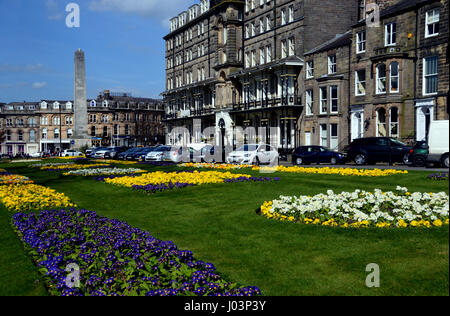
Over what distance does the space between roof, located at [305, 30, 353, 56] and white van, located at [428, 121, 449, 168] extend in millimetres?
39582

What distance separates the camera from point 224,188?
1644 centimetres

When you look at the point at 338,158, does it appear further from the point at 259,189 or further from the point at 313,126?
the point at 259,189

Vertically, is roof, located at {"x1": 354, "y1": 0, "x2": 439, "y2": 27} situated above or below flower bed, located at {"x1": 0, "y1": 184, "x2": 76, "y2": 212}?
above

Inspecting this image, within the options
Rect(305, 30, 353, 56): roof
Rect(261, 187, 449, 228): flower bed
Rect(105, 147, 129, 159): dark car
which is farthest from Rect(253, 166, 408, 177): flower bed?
Rect(105, 147, 129, 159): dark car

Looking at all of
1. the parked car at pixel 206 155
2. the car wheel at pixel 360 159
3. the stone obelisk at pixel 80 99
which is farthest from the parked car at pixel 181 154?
the stone obelisk at pixel 80 99

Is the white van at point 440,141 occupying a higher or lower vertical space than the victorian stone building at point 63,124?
lower

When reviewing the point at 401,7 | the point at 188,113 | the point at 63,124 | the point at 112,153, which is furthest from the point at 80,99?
the point at 63,124

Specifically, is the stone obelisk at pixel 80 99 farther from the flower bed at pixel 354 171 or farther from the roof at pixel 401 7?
the flower bed at pixel 354 171

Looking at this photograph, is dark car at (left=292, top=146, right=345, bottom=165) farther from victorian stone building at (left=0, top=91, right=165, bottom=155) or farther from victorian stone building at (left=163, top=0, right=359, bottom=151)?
victorian stone building at (left=0, top=91, right=165, bottom=155)

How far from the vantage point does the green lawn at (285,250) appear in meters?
5.25

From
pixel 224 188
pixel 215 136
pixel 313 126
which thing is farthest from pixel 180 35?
pixel 224 188

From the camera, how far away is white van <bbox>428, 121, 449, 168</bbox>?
118 inches

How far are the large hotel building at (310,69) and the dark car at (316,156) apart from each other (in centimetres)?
601

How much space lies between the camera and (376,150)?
28438 mm
